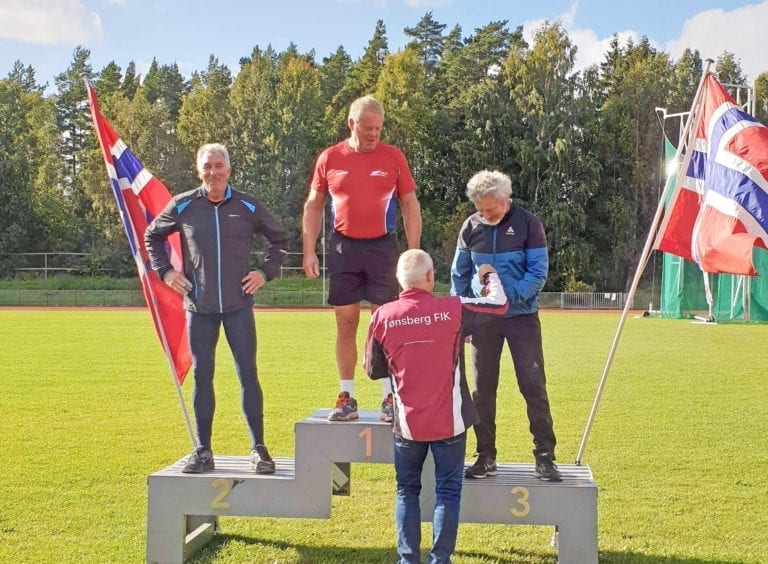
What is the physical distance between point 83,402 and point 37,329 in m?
13.9

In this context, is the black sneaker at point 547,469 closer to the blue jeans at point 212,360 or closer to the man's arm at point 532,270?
the man's arm at point 532,270

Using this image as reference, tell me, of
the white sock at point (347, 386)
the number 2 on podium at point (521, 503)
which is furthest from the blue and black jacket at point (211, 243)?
the number 2 on podium at point (521, 503)

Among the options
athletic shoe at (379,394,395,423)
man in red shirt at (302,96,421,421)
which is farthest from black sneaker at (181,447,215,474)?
athletic shoe at (379,394,395,423)

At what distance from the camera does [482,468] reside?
195 inches

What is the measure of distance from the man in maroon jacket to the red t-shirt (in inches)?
40.3

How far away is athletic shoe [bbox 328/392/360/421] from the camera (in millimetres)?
5160

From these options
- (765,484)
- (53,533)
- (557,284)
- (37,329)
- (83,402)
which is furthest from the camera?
(557,284)

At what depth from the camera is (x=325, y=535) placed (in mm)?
5551

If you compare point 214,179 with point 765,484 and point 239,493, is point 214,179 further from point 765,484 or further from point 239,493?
point 765,484

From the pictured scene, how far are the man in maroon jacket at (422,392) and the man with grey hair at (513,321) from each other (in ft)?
2.09

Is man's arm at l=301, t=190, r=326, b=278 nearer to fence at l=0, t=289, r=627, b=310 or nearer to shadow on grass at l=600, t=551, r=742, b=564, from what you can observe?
shadow on grass at l=600, t=551, r=742, b=564

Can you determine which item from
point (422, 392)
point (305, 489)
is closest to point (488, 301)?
point (422, 392)

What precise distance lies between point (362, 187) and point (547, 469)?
205 cm

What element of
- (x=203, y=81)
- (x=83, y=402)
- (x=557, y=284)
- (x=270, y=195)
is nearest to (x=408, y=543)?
(x=83, y=402)
